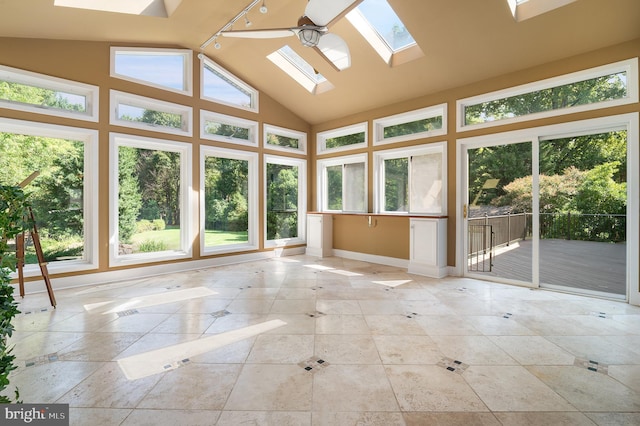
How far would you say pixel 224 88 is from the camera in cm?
600

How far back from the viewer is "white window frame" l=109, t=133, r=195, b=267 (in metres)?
4.68

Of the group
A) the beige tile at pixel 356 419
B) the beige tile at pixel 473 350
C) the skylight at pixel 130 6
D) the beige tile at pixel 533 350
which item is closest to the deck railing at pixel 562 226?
the beige tile at pixel 533 350

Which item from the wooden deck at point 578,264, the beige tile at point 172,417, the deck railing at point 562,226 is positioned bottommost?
the beige tile at point 172,417

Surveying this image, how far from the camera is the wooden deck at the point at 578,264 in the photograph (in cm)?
394

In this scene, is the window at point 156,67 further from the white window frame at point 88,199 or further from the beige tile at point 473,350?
the beige tile at point 473,350

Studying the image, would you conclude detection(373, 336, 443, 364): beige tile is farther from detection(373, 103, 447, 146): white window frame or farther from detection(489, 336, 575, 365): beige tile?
detection(373, 103, 447, 146): white window frame

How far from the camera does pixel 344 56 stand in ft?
16.9

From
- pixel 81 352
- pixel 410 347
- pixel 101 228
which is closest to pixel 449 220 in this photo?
pixel 410 347

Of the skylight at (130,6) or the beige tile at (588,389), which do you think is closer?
the beige tile at (588,389)

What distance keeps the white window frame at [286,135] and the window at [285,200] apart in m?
0.23

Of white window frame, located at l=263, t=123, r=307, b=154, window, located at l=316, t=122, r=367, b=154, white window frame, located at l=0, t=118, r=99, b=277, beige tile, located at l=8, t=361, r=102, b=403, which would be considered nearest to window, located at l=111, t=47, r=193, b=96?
white window frame, located at l=0, t=118, r=99, b=277

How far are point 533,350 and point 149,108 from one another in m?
6.16

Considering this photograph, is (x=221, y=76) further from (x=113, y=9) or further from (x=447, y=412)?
(x=447, y=412)

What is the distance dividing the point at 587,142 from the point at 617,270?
1.75 meters
